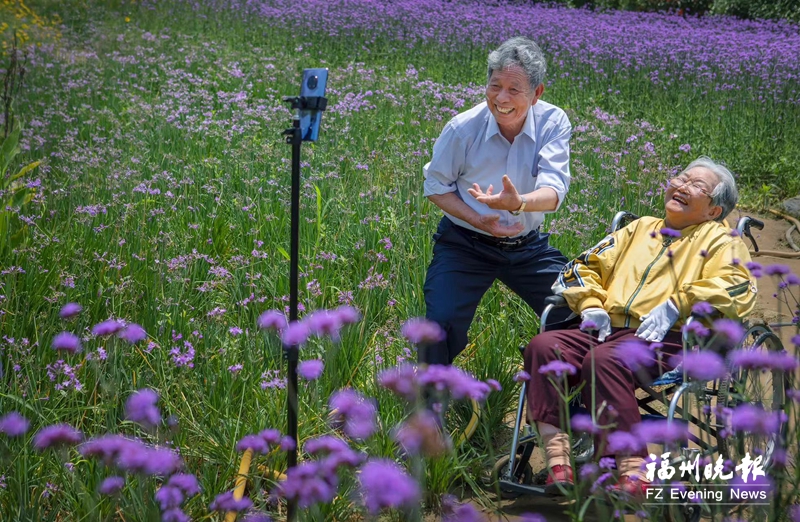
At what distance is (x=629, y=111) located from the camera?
8070 millimetres

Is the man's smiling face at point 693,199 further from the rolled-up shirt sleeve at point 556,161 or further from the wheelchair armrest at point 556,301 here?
the wheelchair armrest at point 556,301

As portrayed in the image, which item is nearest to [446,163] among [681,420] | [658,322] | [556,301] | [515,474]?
[556,301]

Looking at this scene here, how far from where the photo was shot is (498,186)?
337 centimetres

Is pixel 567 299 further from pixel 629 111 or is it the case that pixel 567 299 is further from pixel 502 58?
pixel 629 111

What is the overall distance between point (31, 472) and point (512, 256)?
1.88 meters

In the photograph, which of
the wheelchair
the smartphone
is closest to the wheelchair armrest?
the wheelchair

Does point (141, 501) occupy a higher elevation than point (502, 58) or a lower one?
lower

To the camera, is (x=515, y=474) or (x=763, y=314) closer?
(x=515, y=474)

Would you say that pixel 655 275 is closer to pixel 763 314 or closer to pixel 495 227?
pixel 495 227

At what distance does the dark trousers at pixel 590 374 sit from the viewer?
8.96 feet

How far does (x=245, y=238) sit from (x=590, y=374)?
218cm

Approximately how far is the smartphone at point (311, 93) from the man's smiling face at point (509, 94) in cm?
102

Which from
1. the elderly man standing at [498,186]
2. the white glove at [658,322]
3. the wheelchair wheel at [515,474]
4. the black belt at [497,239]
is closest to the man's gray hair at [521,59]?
the elderly man standing at [498,186]

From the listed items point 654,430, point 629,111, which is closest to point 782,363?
point 654,430
